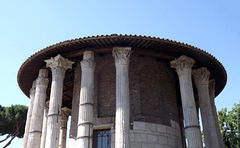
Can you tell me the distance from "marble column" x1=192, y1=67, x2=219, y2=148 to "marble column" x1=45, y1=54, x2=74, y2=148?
6.23 meters

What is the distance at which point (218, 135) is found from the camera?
12.9 meters

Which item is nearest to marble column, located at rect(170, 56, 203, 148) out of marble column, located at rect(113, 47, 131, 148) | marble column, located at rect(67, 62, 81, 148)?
marble column, located at rect(113, 47, 131, 148)

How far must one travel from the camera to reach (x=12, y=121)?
74.8ft

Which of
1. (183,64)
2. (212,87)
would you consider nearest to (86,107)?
(183,64)

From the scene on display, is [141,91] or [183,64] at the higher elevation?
[183,64]

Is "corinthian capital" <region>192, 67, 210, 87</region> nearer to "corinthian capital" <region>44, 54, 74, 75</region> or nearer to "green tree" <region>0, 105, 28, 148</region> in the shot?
"corinthian capital" <region>44, 54, 74, 75</region>

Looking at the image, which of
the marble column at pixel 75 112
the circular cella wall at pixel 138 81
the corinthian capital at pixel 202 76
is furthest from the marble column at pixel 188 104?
the marble column at pixel 75 112

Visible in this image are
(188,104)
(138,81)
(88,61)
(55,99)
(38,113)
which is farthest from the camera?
(38,113)

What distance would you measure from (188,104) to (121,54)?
11.1ft

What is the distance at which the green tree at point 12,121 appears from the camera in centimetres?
2270

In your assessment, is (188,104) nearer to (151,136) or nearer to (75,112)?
(151,136)

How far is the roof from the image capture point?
11.0 metres

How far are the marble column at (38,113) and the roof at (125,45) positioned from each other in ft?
2.24

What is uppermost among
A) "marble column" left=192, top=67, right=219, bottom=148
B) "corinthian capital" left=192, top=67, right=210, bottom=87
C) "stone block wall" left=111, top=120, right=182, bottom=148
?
"corinthian capital" left=192, top=67, right=210, bottom=87
